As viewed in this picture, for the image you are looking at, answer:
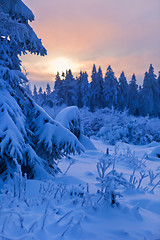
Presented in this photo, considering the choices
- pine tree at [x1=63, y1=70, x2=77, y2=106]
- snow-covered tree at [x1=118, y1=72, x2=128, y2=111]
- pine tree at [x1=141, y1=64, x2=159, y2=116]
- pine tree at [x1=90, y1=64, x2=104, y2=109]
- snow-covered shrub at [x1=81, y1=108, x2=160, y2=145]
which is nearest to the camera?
snow-covered shrub at [x1=81, y1=108, x2=160, y2=145]

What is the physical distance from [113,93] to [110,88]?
161 centimetres

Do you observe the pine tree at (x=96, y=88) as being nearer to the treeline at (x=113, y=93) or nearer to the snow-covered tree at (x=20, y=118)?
the treeline at (x=113, y=93)

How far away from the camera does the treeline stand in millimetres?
44688

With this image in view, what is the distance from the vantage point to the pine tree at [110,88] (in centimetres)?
4359

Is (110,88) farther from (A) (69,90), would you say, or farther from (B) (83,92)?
(A) (69,90)

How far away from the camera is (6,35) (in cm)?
408

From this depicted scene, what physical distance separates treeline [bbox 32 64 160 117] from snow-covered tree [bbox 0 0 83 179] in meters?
39.8

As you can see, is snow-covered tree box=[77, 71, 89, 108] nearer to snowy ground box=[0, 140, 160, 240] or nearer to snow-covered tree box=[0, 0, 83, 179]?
snow-covered tree box=[0, 0, 83, 179]

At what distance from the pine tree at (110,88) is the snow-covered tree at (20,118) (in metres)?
39.4

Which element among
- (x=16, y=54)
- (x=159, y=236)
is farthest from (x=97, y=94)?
(x=159, y=236)

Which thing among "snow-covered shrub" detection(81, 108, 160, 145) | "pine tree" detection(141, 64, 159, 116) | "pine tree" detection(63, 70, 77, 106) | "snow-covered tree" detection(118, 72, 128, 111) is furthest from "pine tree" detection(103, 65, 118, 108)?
"snow-covered shrub" detection(81, 108, 160, 145)

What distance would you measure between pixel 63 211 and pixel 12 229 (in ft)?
2.38

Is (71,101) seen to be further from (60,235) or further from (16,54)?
(60,235)

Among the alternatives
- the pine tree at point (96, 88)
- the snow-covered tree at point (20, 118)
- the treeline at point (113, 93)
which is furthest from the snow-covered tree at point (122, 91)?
the snow-covered tree at point (20, 118)
